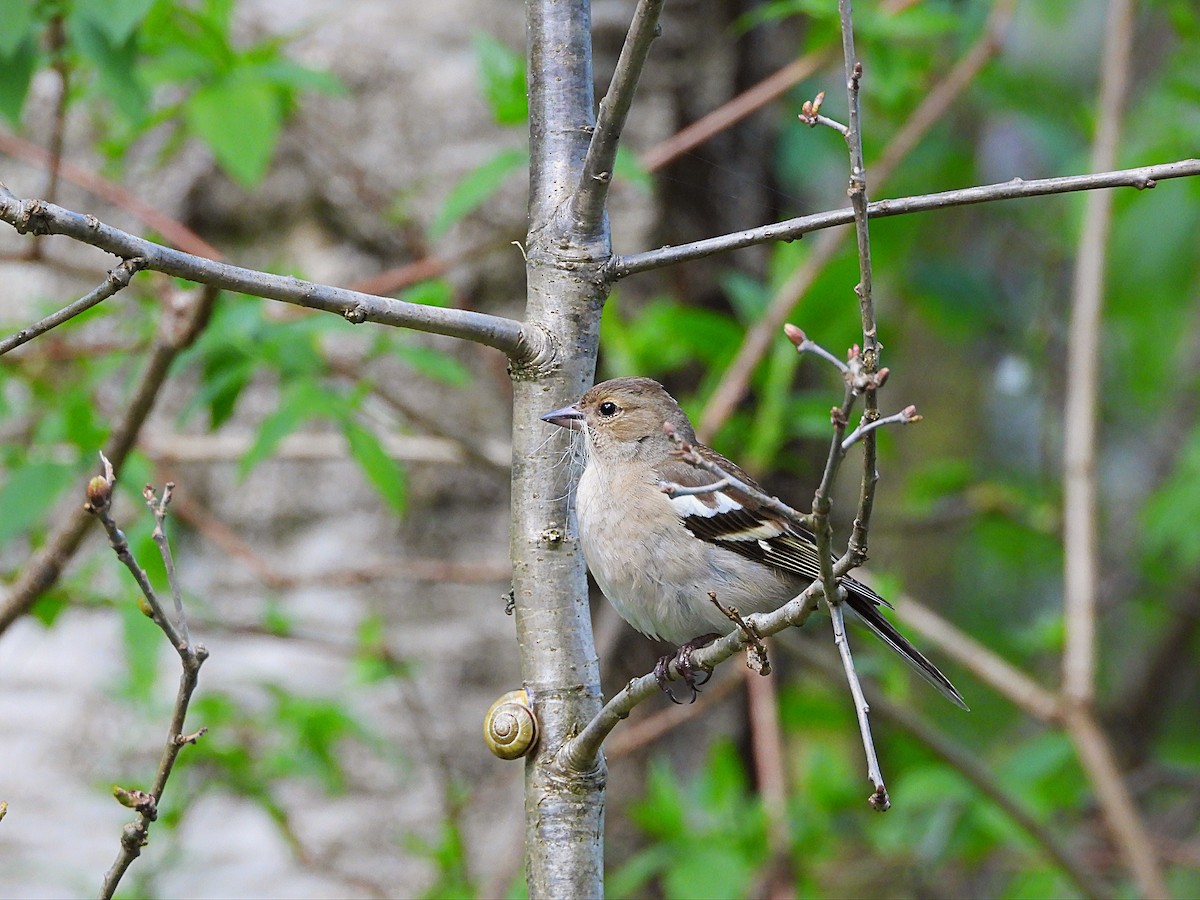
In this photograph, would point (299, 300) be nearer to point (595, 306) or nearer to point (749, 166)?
point (595, 306)

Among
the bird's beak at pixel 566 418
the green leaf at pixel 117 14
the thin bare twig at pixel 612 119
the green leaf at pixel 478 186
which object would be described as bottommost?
the bird's beak at pixel 566 418

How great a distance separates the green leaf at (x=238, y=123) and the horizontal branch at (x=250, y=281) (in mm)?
1946

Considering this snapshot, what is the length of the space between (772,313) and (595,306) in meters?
2.56

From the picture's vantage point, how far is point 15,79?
2861mm

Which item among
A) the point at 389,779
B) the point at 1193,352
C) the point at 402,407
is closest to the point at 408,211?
the point at 402,407

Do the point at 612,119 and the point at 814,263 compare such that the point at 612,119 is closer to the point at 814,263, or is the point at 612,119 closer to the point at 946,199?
the point at 946,199

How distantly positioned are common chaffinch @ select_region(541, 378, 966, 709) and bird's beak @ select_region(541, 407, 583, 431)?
8 cm

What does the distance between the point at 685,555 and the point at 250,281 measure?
4.44 ft

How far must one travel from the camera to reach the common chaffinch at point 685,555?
2.72 meters

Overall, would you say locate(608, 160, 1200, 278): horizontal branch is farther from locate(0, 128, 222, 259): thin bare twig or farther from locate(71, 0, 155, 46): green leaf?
locate(0, 128, 222, 259): thin bare twig

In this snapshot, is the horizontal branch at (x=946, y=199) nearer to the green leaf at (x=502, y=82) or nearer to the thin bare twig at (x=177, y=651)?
the thin bare twig at (x=177, y=651)

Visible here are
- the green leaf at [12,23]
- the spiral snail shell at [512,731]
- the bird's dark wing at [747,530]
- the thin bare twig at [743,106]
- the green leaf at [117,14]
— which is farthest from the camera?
the thin bare twig at [743,106]

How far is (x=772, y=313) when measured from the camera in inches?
184

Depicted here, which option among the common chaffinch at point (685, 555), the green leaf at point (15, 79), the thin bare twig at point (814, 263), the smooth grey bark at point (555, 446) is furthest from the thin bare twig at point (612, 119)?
the thin bare twig at point (814, 263)
